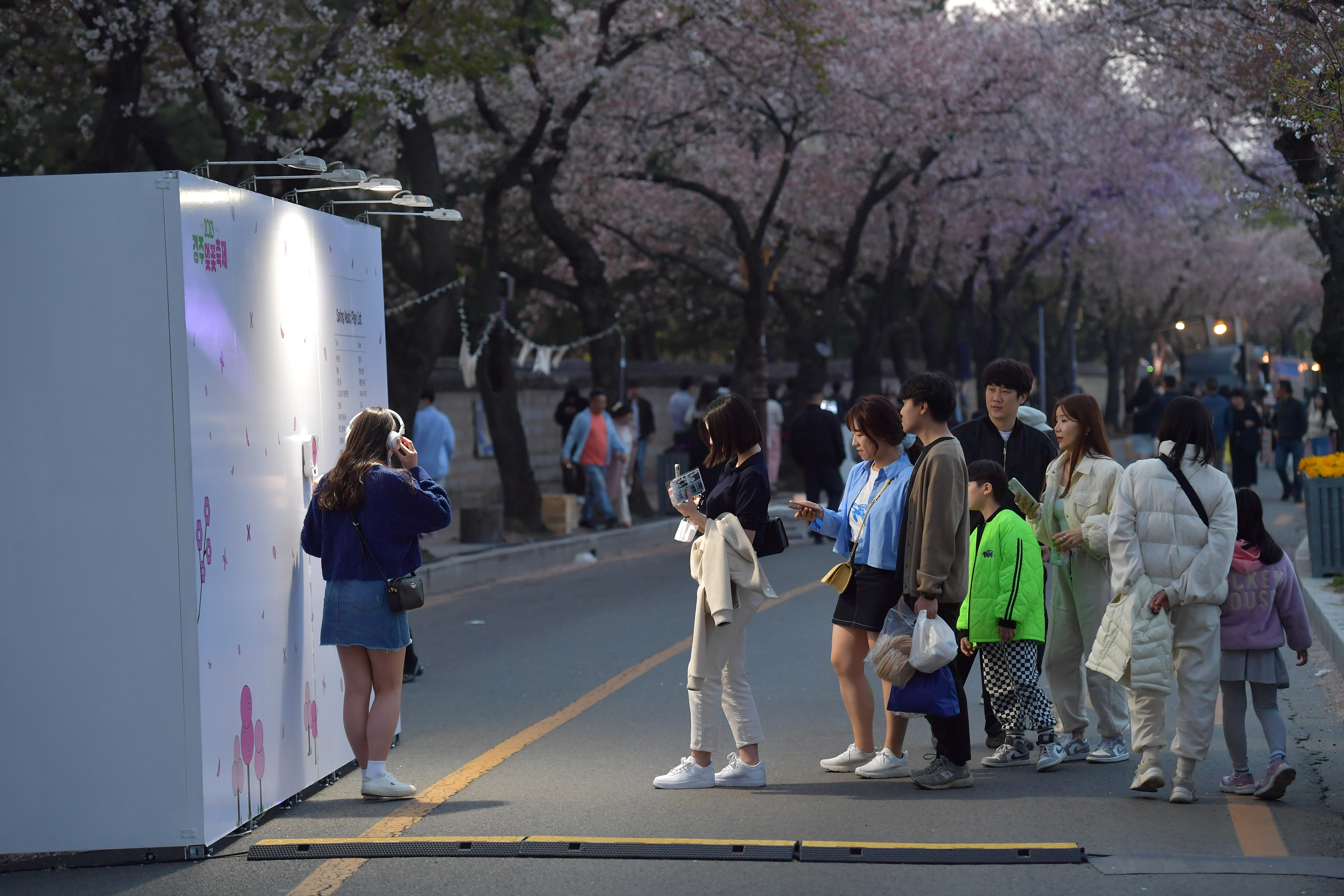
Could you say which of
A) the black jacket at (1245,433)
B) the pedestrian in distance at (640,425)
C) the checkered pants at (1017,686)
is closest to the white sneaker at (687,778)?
the checkered pants at (1017,686)

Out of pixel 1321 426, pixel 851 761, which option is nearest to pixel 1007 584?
pixel 851 761

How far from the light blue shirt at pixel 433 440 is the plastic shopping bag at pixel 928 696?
410 inches

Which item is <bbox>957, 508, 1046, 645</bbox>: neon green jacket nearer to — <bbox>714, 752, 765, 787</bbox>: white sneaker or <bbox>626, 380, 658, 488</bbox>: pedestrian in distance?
<bbox>714, 752, 765, 787</bbox>: white sneaker

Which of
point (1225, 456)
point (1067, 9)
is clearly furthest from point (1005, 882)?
point (1225, 456)

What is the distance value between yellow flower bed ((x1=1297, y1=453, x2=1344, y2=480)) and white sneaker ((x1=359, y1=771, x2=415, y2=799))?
896cm

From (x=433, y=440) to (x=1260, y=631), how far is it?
11.6 meters

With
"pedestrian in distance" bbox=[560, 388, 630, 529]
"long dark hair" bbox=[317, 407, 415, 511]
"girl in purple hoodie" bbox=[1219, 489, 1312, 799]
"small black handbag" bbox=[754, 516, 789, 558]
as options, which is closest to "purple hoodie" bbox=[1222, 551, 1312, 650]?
"girl in purple hoodie" bbox=[1219, 489, 1312, 799]

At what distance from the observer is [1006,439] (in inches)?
285

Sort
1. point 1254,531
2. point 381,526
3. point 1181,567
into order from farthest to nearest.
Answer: point 381,526 → point 1254,531 → point 1181,567

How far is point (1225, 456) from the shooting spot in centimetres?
2761

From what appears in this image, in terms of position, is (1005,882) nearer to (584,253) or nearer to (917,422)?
(917,422)

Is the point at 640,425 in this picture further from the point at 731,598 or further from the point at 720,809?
the point at 720,809

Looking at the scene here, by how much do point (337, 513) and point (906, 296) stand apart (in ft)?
124

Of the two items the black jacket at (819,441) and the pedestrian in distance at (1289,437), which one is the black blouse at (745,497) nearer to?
the black jacket at (819,441)
